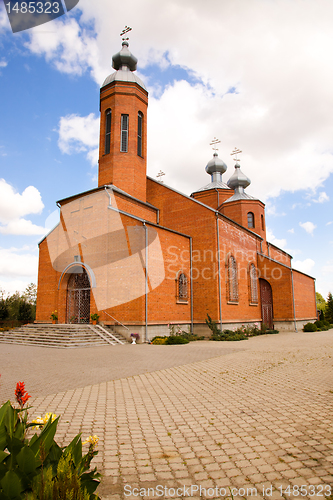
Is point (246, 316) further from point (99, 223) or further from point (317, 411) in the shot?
point (317, 411)

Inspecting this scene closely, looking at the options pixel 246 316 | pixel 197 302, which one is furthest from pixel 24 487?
pixel 246 316

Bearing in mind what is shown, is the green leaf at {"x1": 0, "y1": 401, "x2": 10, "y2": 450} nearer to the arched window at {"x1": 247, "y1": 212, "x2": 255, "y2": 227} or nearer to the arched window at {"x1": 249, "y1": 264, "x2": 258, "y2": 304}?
the arched window at {"x1": 249, "y1": 264, "x2": 258, "y2": 304}

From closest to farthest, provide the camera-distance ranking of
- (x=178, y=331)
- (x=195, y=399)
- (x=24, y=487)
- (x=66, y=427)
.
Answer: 1. (x=24, y=487)
2. (x=66, y=427)
3. (x=195, y=399)
4. (x=178, y=331)

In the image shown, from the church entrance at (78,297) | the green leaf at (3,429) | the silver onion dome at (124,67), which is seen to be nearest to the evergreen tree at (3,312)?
the church entrance at (78,297)

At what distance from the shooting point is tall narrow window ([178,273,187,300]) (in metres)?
19.3

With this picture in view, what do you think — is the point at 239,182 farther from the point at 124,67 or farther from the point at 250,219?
the point at 124,67

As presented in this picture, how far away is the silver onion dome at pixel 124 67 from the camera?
2154 cm

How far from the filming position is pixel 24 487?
1.71 meters

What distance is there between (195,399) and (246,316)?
707 inches

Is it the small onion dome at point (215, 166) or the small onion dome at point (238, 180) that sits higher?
the small onion dome at point (215, 166)

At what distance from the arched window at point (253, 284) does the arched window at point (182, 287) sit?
22.4ft

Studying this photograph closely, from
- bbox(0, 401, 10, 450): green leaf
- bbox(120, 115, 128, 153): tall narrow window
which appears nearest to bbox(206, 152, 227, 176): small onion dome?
bbox(120, 115, 128, 153): tall narrow window

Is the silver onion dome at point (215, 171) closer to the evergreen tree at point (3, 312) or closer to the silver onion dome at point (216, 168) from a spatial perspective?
the silver onion dome at point (216, 168)

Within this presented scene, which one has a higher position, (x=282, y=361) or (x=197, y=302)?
(x=197, y=302)
